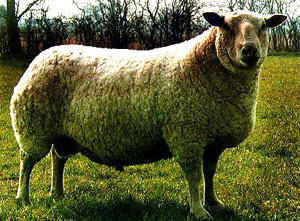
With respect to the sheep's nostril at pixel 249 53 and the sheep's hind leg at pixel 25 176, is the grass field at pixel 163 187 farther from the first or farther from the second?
the sheep's nostril at pixel 249 53

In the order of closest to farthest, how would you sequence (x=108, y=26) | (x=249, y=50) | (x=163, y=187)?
(x=249, y=50), (x=163, y=187), (x=108, y=26)

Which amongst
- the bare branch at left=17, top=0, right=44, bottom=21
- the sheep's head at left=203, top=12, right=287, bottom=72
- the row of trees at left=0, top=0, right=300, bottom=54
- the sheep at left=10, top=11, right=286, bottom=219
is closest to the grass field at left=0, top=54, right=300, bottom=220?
the sheep at left=10, top=11, right=286, bottom=219

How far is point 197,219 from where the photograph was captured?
3285mm

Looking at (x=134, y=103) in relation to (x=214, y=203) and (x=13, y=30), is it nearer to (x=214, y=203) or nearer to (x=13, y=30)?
(x=214, y=203)

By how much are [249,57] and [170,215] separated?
1574 millimetres

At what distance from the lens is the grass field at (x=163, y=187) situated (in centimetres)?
358

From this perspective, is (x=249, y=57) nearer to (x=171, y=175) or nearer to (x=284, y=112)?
(x=171, y=175)

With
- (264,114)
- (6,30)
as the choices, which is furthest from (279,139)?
(6,30)

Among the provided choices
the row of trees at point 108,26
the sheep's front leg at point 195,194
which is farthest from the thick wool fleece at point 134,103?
the row of trees at point 108,26

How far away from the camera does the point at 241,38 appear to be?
2.99m

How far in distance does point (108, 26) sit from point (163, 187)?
33.6ft

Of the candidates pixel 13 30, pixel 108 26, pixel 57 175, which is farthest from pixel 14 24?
pixel 57 175

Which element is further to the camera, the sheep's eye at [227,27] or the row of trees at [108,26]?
the row of trees at [108,26]

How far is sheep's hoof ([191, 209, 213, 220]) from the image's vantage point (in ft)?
10.8
